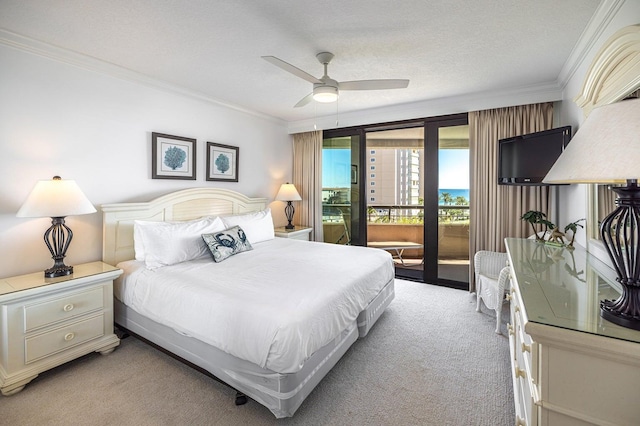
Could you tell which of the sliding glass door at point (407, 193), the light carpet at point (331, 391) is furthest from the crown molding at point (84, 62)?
the light carpet at point (331, 391)

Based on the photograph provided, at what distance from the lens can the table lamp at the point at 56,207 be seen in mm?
2150

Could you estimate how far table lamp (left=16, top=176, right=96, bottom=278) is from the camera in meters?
2.15

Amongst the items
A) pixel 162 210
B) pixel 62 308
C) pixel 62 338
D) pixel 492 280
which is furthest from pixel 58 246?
pixel 492 280

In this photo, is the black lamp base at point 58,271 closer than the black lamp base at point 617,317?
No

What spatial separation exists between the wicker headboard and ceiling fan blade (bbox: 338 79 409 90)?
2.26 metres

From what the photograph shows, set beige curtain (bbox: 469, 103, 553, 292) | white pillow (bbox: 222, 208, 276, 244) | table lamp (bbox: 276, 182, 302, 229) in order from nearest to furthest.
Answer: beige curtain (bbox: 469, 103, 553, 292), white pillow (bbox: 222, 208, 276, 244), table lamp (bbox: 276, 182, 302, 229)

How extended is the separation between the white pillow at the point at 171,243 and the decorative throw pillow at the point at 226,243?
123 mm

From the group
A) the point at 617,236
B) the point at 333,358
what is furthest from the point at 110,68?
the point at 617,236

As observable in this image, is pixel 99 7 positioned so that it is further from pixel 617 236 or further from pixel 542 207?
pixel 542 207

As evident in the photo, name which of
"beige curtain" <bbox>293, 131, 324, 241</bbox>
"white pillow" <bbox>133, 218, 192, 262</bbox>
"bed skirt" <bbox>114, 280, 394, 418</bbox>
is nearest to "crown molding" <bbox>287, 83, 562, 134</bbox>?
"beige curtain" <bbox>293, 131, 324, 241</bbox>

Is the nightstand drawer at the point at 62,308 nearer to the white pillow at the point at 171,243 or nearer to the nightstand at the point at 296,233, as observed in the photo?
the white pillow at the point at 171,243

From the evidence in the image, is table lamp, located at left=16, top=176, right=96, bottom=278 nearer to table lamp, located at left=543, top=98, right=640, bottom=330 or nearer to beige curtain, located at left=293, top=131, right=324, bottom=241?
table lamp, located at left=543, top=98, right=640, bottom=330

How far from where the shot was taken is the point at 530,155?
118 inches

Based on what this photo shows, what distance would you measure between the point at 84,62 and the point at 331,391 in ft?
11.5
